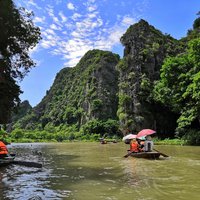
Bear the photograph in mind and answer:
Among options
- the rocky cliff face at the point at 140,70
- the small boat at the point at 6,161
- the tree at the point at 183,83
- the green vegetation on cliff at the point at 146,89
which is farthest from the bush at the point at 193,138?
the small boat at the point at 6,161

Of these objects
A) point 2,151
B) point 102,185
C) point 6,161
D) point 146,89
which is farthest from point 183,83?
point 102,185

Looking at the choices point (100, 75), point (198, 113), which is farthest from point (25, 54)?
point (100, 75)

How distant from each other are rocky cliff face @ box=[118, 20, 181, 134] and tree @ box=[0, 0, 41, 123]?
1341 inches

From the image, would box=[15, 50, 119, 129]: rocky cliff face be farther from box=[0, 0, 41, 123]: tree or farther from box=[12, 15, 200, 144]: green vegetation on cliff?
box=[0, 0, 41, 123]: tree

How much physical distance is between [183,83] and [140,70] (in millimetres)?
19746

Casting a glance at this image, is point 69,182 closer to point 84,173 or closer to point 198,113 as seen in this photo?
point 84,173

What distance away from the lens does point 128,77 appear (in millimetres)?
57406

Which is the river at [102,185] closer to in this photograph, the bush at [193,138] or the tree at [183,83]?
the tree at [183,83]

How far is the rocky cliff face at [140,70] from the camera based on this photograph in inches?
2130

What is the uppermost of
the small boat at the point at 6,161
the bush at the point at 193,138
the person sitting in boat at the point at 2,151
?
the bush at the point at 193,138

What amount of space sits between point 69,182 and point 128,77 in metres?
46.9

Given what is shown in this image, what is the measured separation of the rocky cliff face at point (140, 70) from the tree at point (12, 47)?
34073 millimetres

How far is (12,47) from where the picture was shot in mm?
19625

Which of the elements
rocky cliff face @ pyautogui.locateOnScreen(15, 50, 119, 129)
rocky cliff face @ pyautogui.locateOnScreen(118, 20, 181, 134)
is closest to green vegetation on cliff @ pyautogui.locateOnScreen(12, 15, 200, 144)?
rocky cliff face @ pyautogui.locateOnScreen(118, 20, 181, 134)
